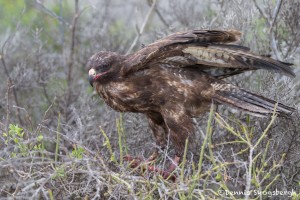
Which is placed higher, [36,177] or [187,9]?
[187,9]

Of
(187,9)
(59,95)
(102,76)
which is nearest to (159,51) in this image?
(102,76)

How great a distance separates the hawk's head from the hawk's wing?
4.7 inches

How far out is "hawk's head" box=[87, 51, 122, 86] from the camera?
20.4 feet

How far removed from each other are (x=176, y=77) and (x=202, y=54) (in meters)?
0.36

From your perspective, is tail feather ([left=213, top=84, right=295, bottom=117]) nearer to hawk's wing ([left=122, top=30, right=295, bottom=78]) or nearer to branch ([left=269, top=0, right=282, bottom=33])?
hawk's wing ([left=122, top=30, right=295, bottom=78])

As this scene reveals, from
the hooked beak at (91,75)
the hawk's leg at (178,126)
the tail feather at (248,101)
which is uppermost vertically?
the hooked beak at (91,75)

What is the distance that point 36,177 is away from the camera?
495cm

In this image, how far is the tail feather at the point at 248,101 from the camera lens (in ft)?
19.9

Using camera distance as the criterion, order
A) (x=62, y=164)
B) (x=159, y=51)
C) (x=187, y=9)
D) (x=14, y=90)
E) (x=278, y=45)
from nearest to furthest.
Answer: (x=62, y=164) < (x=159, y=51) < (x=278, y=45) < (x=14, y=90) < (x=187, y=9)

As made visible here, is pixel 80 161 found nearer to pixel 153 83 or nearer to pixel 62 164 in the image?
pixel 62 164

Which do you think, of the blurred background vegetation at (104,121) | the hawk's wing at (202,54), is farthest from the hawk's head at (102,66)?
the blurred background vegetation at (104,121)

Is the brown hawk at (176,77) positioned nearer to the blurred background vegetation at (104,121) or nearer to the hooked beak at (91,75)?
the hooked beak at (91,75)

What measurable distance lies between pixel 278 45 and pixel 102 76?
2248mm

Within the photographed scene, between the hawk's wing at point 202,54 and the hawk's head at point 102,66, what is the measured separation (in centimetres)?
12
